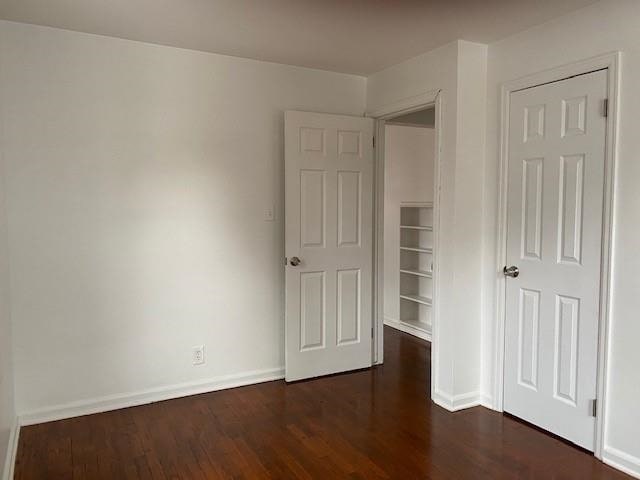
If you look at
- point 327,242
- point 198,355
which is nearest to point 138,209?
point 198,355

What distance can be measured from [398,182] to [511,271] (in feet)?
8.39

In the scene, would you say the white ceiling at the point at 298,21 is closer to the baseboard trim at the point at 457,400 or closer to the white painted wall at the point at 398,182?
the white painted wall at the point at 398,182

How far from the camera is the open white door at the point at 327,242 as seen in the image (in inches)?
144

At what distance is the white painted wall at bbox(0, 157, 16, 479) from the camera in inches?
92.3

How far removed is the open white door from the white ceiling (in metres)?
0.66

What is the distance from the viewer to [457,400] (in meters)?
3.22

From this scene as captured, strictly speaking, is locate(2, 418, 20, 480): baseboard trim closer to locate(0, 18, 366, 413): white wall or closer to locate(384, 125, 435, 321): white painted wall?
locate(0, 18, 366, 413): white wall

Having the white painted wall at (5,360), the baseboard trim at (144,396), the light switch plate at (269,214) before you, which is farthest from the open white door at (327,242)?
the white painted wall at (5,360)

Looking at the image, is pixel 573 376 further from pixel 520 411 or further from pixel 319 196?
pixel 319 196

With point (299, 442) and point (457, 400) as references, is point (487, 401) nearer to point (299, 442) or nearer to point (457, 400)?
point (457, 400)

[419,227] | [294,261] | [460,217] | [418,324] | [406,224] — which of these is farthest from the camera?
[406,224]

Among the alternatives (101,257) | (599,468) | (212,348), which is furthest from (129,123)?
(599,468)

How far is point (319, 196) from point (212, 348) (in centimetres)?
139

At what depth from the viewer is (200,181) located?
342cm
